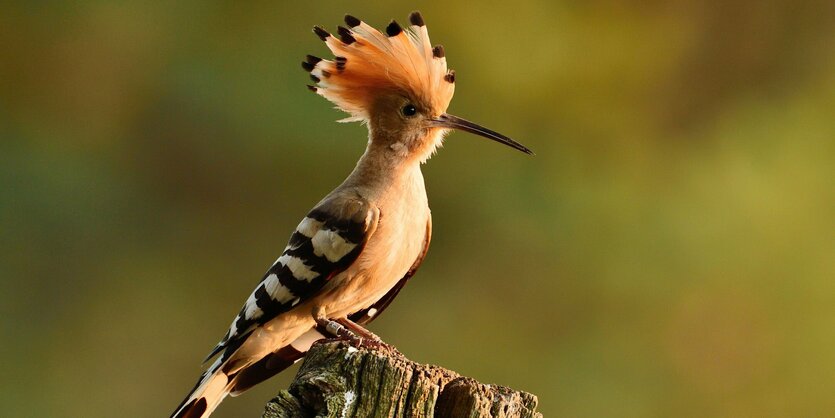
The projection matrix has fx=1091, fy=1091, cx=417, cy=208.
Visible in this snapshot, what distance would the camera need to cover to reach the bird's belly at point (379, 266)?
2277mm

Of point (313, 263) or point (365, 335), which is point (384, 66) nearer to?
point (313, 263)

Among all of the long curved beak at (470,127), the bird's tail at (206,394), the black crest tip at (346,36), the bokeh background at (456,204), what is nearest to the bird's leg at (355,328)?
the bird's tail at (206,394)

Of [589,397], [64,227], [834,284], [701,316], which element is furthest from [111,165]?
[834,284]

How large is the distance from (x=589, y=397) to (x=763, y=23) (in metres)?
3.43

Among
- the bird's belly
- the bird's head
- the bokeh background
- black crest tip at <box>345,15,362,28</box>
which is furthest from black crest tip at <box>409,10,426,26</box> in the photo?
the bokeh background

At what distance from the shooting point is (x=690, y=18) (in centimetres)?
791

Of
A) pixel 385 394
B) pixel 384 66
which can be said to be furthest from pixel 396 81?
pixel 385 394

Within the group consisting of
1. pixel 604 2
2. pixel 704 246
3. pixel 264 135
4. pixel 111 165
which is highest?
pixel 604 2

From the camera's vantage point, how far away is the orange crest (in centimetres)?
248

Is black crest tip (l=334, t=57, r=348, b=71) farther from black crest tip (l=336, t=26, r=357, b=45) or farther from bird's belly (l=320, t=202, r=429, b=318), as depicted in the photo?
bird's belly (l=320, t=202, r=429, b=318)

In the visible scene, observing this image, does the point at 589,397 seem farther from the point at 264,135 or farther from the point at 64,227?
the point at 64,227

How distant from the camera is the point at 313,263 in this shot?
2264mm

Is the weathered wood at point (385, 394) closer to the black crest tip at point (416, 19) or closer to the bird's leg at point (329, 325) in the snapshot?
the bird's leg at point (329, 325)

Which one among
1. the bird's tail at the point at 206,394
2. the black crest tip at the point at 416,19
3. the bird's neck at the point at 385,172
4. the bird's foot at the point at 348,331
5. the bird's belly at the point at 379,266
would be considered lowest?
the bird's tail at the point at 206,394
